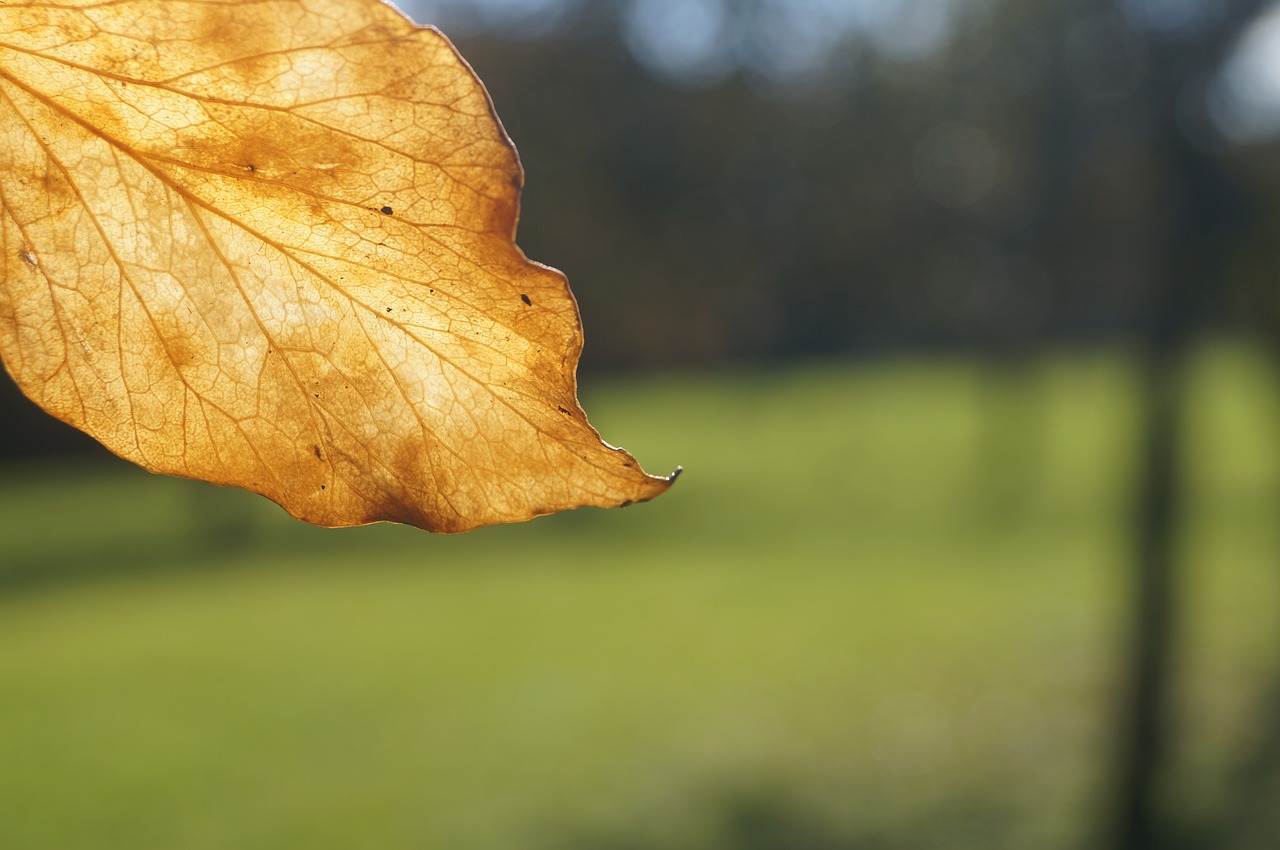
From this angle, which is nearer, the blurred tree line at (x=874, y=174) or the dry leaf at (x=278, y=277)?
the dry leaf at (x=278, y=277)

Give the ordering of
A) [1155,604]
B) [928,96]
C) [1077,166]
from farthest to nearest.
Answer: [928,96], [1077,166], [1155,604]

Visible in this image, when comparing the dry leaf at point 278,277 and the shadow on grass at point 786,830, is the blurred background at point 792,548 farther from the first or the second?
the dry leaf at point 278,277

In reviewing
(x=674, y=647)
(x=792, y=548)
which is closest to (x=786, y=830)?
(x=674, y=647)

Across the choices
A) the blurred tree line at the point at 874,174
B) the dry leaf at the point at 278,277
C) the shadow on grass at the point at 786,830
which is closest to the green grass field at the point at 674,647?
the shadow on grass at the point at 786,830

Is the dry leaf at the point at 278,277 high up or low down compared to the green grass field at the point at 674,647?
up

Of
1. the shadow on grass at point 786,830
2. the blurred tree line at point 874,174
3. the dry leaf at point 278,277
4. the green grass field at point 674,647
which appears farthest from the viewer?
the green grass field at point 674,647

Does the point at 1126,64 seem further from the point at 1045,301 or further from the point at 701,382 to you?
the point at 701,382

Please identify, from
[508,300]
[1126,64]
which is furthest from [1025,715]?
[508,300]
